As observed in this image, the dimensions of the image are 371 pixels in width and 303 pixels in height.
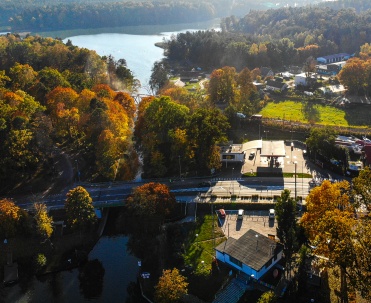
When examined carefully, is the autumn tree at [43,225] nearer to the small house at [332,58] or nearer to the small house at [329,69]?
the small house at [329,69]

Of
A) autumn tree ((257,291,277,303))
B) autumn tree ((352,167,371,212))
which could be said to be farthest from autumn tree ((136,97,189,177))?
autumn tree ((257,291,277,303))

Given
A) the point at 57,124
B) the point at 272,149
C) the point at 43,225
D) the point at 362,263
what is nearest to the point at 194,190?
the point at 272,149

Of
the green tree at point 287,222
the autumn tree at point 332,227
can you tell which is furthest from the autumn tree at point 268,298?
the autumn tree at point 332,227

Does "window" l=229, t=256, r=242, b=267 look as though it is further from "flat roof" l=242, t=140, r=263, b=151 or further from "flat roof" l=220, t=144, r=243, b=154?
"flat roof" l=242, t=140, r=263, b=151

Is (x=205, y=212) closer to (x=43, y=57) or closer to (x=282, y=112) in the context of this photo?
(x=282, y=112)

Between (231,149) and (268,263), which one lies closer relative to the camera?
(268,263)

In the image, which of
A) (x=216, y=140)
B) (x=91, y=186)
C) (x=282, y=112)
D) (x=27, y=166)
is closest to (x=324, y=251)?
(x=216, y=140)

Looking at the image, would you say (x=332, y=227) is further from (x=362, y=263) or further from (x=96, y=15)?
(x=96, y=15)
